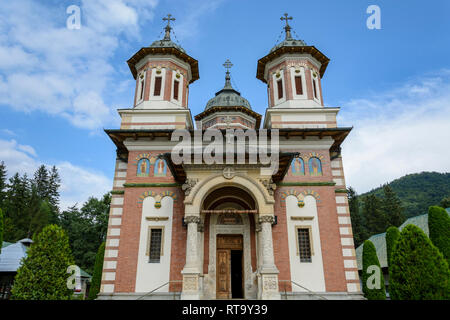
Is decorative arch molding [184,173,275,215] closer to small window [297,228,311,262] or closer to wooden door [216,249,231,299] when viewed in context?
small window [297,228,311,262]

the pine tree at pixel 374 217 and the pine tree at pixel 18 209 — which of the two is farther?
the pine tree at pixel 374 217

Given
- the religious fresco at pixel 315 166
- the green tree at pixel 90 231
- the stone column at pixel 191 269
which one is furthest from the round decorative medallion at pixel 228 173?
the green tree at pixel 90 231

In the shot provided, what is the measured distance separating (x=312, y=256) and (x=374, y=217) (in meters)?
42.9

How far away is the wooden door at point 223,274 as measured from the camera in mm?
15461

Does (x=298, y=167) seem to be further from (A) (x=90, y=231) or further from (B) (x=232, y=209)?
(A) (x=90, y=231)

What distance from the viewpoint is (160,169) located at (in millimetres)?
17656

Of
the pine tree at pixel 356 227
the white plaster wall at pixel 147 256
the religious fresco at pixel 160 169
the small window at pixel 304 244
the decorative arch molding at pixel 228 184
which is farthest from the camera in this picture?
the pine tree at pixel 356 227

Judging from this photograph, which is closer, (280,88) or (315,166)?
(315,166)

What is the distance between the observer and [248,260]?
16.1 metres

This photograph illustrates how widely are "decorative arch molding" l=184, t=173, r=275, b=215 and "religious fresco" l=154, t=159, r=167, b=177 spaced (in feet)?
13.8

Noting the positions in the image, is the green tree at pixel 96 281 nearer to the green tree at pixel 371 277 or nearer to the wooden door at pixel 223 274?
the wooden door at pixel 223 274

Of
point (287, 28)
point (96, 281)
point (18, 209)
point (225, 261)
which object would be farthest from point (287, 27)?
point (18, 209)

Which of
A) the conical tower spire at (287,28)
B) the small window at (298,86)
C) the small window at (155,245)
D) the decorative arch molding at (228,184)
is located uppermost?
the conical tower spire at (287,28)

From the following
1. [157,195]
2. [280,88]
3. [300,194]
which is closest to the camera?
[300,194]
